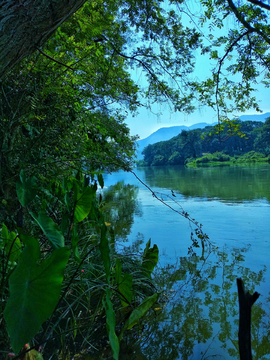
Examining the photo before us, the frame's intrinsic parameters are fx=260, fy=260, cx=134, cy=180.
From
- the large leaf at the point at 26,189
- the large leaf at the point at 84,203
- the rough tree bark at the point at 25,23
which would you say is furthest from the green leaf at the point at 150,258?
the rough tree bark at the point at 25,23

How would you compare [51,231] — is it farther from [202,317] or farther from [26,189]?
[202,317]

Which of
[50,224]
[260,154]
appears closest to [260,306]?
[50,224]

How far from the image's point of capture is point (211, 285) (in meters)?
2.57

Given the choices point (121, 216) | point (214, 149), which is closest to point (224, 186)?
point (121, 216)

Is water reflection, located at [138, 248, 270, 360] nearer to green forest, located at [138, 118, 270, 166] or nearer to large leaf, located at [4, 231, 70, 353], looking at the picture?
large leaf, located at [4, 231, 70, 353]

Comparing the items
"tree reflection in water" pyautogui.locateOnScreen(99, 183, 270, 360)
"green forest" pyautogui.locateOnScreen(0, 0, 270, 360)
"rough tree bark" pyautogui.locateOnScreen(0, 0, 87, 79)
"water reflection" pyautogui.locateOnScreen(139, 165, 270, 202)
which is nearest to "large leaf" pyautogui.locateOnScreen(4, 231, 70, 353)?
"green forest" pyautogui.locateOnScreen(0, 0, 270, 360)

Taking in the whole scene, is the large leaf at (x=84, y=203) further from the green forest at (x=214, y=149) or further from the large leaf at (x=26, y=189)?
the green forest at (x=214, y=149)

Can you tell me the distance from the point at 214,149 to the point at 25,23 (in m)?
47.4

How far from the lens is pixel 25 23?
2.68ft

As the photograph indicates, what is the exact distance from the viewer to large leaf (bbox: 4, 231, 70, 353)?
592mm

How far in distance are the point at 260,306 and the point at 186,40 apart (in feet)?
8.60

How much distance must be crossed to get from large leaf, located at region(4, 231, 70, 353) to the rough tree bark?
579 millimetres

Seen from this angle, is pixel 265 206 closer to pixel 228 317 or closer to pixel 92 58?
pixel 228 317

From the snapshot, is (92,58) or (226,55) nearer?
(92,58)
